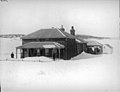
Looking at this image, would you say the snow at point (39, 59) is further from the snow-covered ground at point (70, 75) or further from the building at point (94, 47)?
the building at point (94, 47)

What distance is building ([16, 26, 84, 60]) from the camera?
6.64ft

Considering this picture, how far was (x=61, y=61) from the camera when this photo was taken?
2.04 meters

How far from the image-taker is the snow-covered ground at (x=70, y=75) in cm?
202

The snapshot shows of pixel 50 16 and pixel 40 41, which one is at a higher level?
pixel 50 16

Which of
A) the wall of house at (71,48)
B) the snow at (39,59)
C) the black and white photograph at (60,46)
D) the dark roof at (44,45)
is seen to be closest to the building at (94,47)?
the black and white photograph at (60,46)

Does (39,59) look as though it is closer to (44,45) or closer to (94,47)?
(44,45)

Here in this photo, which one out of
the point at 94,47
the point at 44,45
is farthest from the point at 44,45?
the point at 94,47

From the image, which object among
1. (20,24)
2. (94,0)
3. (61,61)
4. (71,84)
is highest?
(94,0)

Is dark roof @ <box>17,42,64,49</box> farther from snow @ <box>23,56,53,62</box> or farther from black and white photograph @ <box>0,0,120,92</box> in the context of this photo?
snow @ <box>23,56,53,62</box>

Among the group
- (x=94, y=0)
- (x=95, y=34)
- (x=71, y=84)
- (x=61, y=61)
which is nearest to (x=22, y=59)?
(x=61, y=61)

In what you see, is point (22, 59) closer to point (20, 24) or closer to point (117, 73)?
point (20, 24)

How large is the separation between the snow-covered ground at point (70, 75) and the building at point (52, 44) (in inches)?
2.4

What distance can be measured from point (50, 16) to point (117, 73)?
0.82 m

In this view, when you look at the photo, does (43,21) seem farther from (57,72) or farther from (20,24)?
(57,72)
